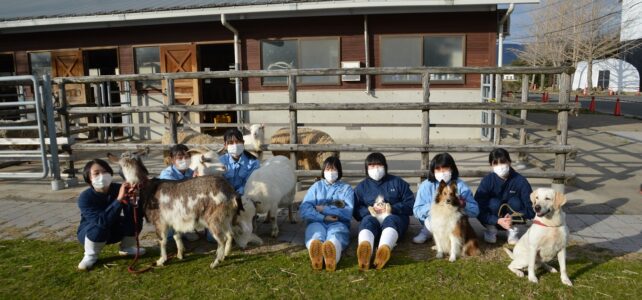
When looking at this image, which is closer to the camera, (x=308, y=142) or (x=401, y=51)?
(x=308, y=142)

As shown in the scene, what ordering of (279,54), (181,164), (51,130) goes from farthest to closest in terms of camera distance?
(279,54) < (51,130) < (181,164)

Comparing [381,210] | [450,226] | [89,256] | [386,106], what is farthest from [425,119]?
[89,256]

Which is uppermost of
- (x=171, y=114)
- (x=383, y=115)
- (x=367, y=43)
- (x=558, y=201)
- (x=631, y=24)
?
(x=631, y=24)

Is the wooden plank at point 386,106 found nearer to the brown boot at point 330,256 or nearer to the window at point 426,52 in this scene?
the brown boot at point 330,256

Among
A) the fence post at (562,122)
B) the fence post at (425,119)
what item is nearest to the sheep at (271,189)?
the fence post at (425,119)

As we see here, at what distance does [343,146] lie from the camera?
21.9ft

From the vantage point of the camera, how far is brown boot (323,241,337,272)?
423 centimetres

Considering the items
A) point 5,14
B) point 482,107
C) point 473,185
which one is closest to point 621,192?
point 473,185

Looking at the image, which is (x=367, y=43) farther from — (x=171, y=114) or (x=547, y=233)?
(x=547, y=233)

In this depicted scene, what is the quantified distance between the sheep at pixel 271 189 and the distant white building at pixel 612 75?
46.3 meters

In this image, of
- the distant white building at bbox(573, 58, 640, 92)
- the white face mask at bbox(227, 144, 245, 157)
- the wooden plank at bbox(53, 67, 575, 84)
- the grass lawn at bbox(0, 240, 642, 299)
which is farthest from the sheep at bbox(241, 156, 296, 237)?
the distant white building at bbox(573, 58, 640, 92)

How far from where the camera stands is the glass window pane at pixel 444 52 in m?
12.0

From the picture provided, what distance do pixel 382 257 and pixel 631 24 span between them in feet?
167

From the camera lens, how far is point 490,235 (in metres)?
4.96
